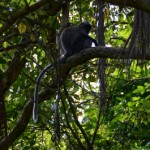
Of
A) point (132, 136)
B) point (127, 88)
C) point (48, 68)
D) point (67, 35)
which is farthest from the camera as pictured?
point (67, 35)

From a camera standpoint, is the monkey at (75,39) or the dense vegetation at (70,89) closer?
the dense vegetation at (70,89)

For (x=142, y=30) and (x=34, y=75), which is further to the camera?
(x=34, y=75)

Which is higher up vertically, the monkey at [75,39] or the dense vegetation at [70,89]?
the monkey at [75,39]

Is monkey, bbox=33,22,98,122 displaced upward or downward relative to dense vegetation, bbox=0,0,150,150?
upward

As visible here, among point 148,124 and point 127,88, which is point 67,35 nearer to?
point 127,88

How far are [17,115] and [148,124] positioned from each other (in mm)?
1525

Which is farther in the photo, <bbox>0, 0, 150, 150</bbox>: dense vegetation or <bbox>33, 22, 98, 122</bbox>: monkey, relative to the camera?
<bbox>33, 22, 98, 122</bbox>: monkey

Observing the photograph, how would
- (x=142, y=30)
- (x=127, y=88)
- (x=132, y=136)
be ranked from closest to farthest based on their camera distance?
(x=142, y=30), (x=132, y=136), (x=127, y=88)

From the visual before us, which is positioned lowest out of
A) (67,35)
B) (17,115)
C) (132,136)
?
(132,136)

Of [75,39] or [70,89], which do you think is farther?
[75,39]

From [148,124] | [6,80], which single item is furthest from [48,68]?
[148,124]

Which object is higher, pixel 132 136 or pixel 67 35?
pixel 67 35

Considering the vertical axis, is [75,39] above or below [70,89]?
above

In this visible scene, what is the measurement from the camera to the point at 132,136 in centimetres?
475
